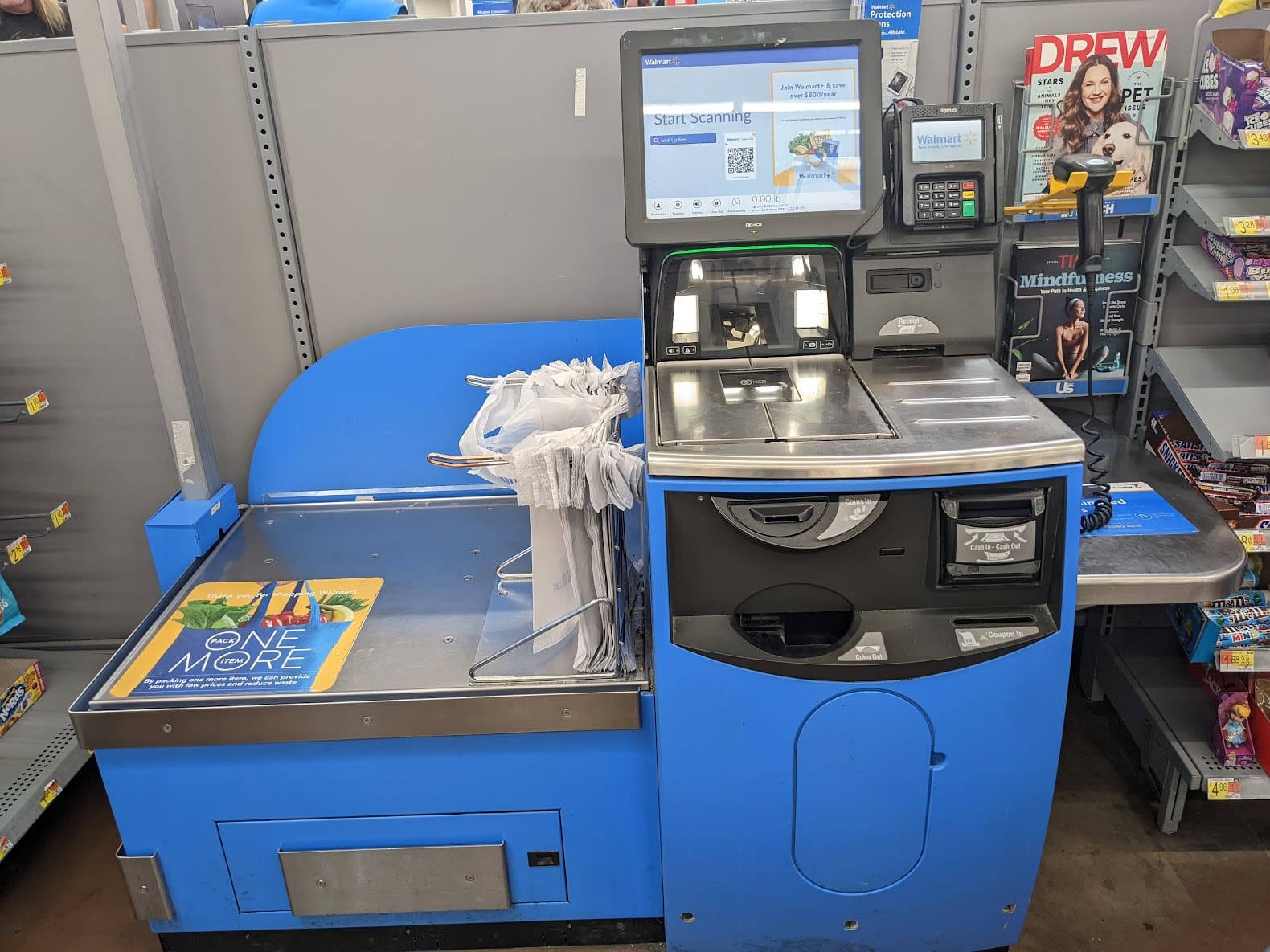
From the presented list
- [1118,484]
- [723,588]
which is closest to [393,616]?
[723,588]

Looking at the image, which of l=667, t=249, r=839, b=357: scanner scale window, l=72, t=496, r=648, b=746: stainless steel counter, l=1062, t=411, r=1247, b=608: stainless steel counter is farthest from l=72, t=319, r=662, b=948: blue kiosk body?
l=1062, t=411, r=1247, b=608: stainless steel counter

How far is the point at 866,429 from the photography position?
1.48 meters

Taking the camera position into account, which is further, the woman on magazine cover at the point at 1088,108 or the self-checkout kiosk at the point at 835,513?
the woman on magazine cover at the point at 1088,108

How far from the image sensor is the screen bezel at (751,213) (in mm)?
1669

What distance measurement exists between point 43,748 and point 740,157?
2.12m

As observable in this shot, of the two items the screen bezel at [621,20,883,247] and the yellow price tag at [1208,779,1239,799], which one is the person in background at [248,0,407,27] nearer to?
the screen bezel at [621,20,883,247]

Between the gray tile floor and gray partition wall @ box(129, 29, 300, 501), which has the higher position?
gray partition wall @ box(129, 29, 300, 501)

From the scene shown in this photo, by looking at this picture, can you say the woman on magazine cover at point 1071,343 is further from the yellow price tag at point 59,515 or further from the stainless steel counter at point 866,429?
the yellow price tag at point 59,515

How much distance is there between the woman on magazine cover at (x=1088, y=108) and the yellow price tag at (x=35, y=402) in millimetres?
2349

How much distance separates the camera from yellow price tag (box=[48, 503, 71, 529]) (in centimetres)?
230

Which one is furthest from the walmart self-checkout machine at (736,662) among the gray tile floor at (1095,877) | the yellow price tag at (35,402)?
the yellow price tag at (35,402)

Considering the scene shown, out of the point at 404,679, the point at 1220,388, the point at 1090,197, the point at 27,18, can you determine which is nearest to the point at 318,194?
the point at 27,18

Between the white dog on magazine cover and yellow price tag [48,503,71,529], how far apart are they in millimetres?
2555

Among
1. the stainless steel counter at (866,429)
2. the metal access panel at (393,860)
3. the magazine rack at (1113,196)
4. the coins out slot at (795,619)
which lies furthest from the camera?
the magazine rack at (1113,196)
